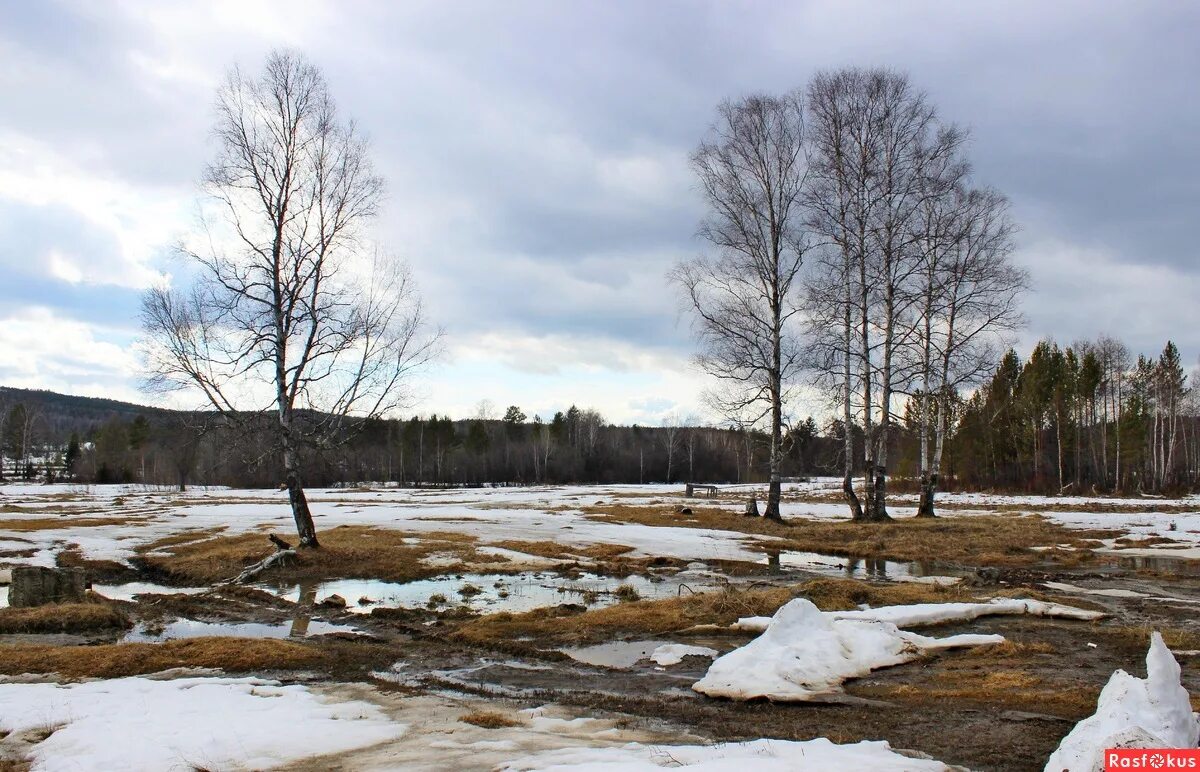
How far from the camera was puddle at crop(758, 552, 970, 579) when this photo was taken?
52.4 feet

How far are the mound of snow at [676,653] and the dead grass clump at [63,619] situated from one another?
8692 mm

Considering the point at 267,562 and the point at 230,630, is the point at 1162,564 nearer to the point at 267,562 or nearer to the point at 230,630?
the point at 230,630

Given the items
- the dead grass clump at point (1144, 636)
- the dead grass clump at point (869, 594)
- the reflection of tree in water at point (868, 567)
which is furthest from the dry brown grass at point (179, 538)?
the dead grass clump at point (1144, 636)

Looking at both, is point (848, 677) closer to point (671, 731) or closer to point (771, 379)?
point (671, 731)

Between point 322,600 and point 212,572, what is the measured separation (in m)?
5.10

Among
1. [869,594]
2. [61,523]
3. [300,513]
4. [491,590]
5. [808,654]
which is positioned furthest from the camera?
[61,523]

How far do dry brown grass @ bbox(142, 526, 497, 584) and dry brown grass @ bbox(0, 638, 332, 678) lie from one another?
6.67 meters

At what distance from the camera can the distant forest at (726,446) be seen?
48.2m

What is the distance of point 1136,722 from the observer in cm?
473

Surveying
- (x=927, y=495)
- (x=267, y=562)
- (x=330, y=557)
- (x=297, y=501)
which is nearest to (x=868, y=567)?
(x=927, y=495)

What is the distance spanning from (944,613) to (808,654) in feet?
12.2

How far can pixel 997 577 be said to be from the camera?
1497 cm

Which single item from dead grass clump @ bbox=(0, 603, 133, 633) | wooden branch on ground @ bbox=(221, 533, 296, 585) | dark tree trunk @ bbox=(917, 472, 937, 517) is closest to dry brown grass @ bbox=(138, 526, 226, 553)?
wooden branch on ground @ bbox=(221, 533, 296, 585)

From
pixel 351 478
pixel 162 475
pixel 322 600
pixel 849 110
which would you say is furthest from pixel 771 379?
pixel 162 475
